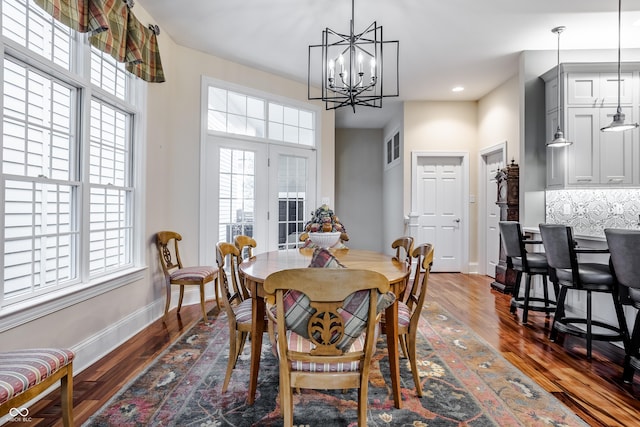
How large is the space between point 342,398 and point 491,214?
14.4 ft

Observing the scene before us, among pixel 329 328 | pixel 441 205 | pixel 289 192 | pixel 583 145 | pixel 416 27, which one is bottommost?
pixel 329 328

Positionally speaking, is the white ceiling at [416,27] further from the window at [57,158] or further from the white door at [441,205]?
the white door at [441,205]

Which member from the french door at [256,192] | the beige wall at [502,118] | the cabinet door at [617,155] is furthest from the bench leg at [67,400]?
the beige wall at [502,118]

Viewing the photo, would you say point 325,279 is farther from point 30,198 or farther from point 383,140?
point 383,140

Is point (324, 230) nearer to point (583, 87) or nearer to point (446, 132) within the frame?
point (583, 87)

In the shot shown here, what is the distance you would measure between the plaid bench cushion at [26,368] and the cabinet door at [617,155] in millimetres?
4791

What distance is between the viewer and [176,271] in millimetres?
3246

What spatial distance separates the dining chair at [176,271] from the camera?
3.16 metres

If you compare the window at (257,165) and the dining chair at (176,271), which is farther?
the window at (257,165)

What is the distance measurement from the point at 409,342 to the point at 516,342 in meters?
1.35

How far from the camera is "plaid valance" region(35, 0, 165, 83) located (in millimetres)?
1984

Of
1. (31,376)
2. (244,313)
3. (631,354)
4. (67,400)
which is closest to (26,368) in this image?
(31,376)

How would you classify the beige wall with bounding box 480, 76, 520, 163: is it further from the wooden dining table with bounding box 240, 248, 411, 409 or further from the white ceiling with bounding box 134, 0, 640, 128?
the wooden dining table with bounding box 240, 248, 411, 409

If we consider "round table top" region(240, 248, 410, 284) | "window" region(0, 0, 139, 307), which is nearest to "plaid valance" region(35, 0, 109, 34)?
"window" region(0, 0, 139, 307)
